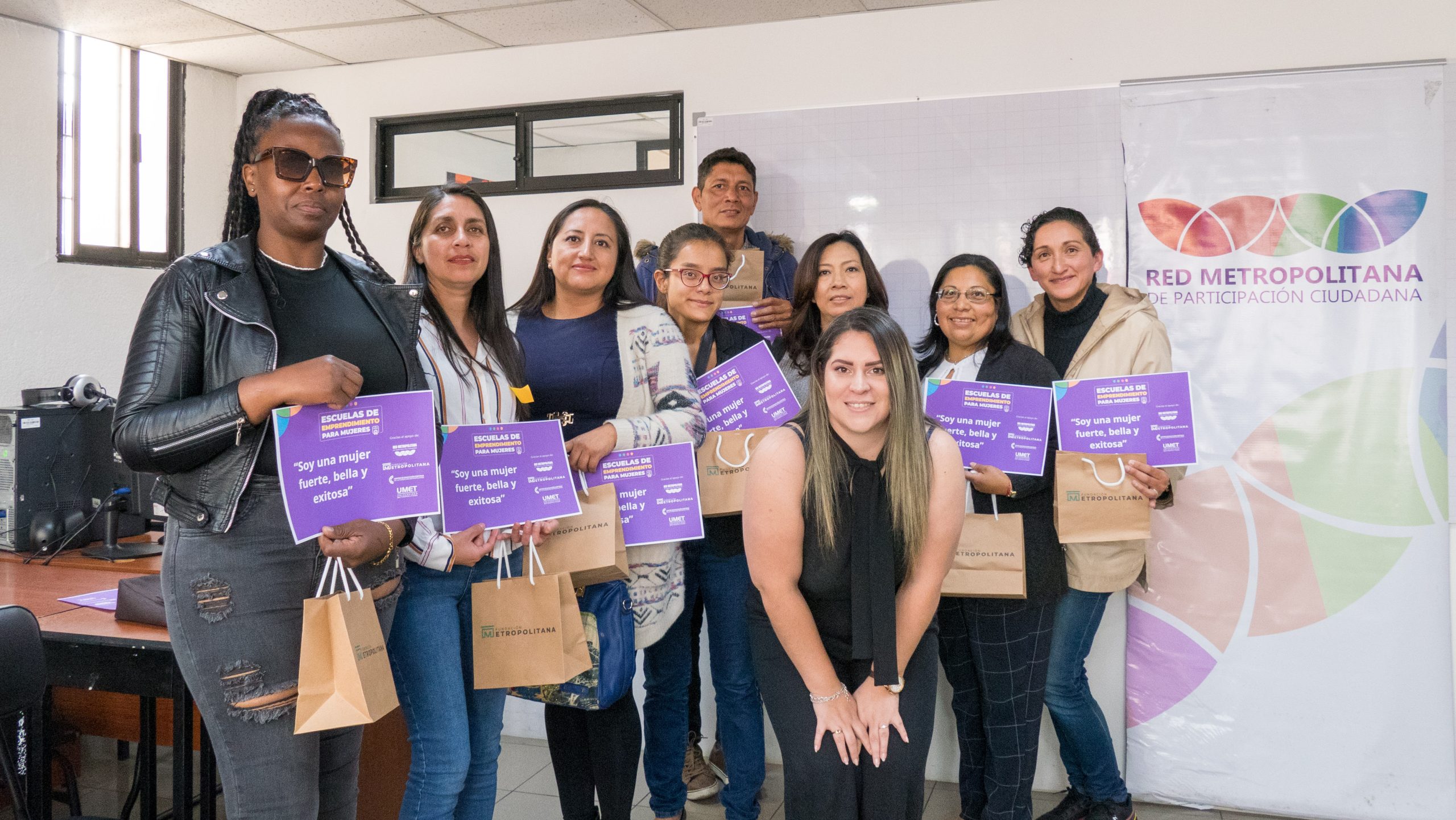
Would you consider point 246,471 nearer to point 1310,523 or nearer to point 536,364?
point 536,364

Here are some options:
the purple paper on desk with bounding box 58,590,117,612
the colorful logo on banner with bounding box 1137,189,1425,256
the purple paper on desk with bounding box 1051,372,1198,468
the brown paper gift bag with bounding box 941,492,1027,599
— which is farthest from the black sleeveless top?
the purple paper on desk with bounding box 58,590,117,612

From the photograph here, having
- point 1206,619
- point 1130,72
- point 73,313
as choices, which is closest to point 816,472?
point 1206,619

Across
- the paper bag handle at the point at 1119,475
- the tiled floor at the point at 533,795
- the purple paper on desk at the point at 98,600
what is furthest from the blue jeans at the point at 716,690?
the purple paper on desk at the point at 98,600

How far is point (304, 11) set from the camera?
3.60m

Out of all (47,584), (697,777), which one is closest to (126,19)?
(47,584)

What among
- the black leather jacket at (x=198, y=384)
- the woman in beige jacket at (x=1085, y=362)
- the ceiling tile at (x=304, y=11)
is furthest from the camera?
the ceiling tile at (x=304, y=11)

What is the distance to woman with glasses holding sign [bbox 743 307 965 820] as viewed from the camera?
2.03 meters

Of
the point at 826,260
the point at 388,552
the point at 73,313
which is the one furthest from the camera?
the point at 73,313

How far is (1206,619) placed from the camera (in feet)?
10.5

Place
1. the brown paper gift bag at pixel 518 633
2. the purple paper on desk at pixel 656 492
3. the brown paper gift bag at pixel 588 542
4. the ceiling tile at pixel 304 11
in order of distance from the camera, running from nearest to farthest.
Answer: the brown paper gift bag at pixel 518 633 → the brown paper gift bag at pixel 588 542 → the purple paper on desk at pixel 656 492 → the ceiling tile at pixel 304 11

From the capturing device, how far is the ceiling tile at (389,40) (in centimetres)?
377

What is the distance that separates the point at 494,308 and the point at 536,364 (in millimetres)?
222

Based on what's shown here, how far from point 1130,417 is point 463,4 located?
9.00 feet

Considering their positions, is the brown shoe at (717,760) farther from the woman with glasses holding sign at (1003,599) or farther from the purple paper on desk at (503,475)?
the purple paper on desk at (503,475)
